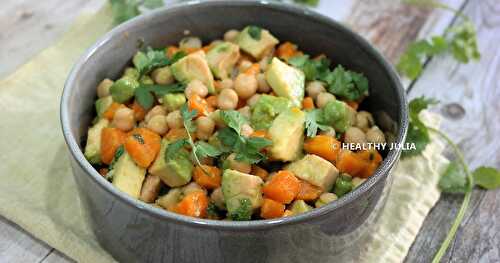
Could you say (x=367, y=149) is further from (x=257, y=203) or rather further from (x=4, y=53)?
(x=4, y=53)

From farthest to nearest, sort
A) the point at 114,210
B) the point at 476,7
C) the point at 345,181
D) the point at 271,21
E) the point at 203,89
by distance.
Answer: the point at 476,7 → the point at 271,21 → the point at 203,89 → the point at 345,181 → the point at 114,210

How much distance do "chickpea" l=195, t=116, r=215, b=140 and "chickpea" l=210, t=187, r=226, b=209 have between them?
188mm

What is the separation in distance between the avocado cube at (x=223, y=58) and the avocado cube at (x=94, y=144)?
0.41 meters

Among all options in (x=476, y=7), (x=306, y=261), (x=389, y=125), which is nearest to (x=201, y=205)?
(x=306, y=261)

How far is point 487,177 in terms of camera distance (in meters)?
2.17

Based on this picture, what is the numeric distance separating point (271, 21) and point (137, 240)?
1.00 metres

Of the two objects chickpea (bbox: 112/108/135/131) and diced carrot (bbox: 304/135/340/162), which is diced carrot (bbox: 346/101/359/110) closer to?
diced carrot (bbox: 304/135/340/162)

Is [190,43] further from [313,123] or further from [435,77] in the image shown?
[435,77]

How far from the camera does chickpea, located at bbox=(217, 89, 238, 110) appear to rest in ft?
6.50

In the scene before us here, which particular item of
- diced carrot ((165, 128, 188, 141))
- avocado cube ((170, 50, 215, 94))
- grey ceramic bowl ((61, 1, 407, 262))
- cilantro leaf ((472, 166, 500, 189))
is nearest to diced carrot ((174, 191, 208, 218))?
grey ceramic bowl ((61, 1, 407, 262))

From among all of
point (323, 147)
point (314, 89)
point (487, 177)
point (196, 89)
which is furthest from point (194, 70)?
point (487, 177)

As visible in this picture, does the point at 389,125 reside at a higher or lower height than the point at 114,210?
higher

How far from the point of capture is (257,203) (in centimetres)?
174

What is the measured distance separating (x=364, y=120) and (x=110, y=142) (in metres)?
0.81
